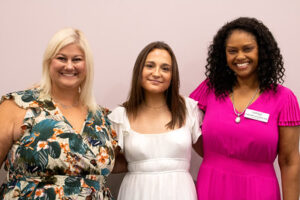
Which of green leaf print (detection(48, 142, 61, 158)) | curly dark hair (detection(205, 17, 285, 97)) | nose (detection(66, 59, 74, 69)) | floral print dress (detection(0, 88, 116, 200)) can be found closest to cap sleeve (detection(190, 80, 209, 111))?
curly dark hair (detection(205, 17, 285, 97))

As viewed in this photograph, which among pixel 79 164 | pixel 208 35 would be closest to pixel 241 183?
pixel 79 164

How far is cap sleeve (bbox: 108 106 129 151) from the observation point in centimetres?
207

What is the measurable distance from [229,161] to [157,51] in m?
0.86

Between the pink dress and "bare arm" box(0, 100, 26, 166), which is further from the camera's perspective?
the pink dress

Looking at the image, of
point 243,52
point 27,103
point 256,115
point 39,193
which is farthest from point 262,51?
point 39,193

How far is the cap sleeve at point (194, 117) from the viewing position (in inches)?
84.3

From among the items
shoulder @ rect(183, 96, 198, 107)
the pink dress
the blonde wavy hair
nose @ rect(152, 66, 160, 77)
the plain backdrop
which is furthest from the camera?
the plain backdrop

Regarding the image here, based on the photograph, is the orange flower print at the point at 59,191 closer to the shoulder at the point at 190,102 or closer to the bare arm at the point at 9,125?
the bare arm at the point at 9,125

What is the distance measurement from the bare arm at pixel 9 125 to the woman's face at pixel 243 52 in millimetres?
1304

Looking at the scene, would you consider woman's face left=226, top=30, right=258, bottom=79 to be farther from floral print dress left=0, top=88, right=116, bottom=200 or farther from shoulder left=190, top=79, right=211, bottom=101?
floral print dress left=0, top=88, right=116, bottom=200

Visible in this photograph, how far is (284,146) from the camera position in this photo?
1.98 meters

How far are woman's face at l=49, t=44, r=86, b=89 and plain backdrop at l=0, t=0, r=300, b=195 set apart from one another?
683 mm

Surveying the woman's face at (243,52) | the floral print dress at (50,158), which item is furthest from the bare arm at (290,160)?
the floral print dress at (50,158)

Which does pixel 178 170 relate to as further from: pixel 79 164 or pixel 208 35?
pixel 208 35
